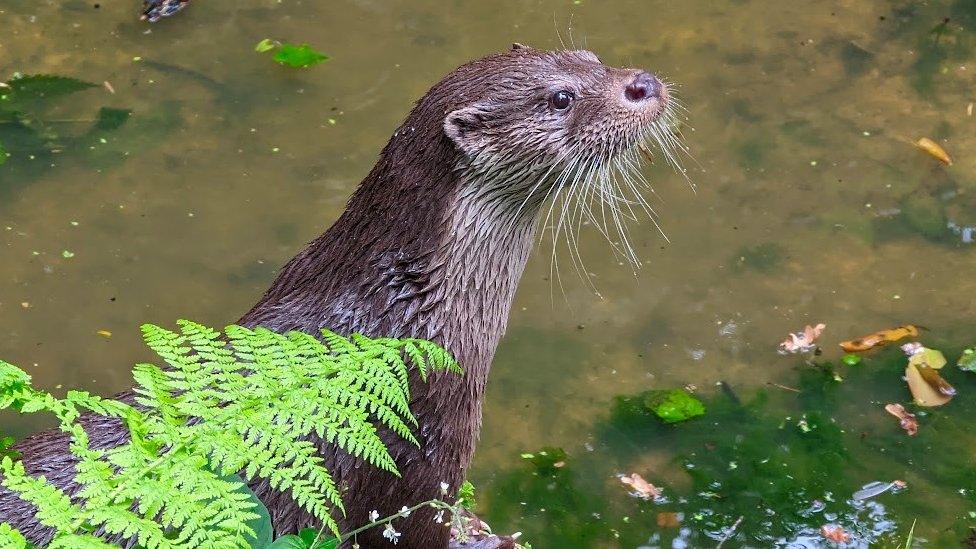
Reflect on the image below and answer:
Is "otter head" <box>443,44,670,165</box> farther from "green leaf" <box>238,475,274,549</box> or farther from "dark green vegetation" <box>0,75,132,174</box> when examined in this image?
"dark green vegetation" <box>0,75,132,174</box>

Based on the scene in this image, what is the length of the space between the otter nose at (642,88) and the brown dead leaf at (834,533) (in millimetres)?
1382

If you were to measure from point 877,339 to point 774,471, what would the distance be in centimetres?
62

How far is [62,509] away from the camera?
1575 millimetres

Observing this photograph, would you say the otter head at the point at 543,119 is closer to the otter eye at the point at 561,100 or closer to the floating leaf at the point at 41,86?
the otter eye at the point at 561,100

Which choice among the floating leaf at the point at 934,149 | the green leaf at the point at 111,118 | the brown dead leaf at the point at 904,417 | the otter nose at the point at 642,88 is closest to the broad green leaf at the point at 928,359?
the brown dead leaf at the point at 904,417

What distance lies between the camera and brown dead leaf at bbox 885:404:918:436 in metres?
3.49

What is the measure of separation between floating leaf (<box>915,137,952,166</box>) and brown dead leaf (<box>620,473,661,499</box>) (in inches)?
70.2

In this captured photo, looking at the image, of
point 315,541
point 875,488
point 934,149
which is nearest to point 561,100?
point 315,541

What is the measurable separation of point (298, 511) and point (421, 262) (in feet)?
1.92

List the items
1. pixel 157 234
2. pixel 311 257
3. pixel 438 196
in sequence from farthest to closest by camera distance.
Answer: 1. pixel 157 234
2. pixel 311 257
3. pixel 438 196

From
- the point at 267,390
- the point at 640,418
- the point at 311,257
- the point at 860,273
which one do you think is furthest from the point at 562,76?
the point at 860,273

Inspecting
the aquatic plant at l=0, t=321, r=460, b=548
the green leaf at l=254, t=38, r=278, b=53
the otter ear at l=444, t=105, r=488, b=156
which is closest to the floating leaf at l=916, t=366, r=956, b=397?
the otter ear at l=444, t=105, r=488, b=156

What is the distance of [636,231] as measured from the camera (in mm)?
4094

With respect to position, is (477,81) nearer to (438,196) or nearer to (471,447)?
(438,196)
